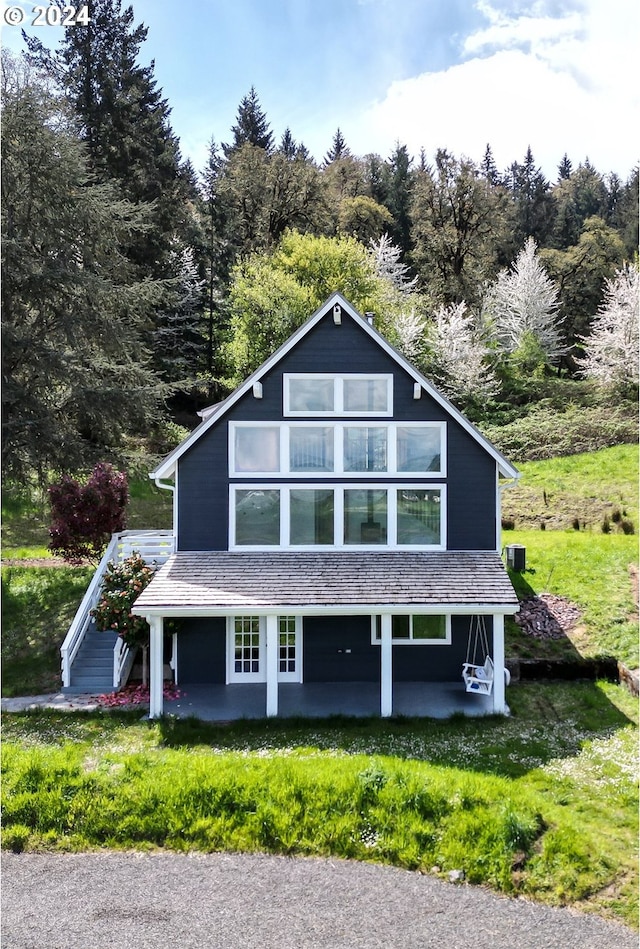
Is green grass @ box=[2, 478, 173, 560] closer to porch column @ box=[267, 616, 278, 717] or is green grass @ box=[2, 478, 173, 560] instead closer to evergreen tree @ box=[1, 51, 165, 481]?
evergreen tree @ box=[1, 51, 165, 481]

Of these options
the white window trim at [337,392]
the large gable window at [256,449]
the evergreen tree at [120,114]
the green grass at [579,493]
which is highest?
the evergreen tree at [120,114]

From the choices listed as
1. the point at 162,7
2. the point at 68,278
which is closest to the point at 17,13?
the point at 162,7

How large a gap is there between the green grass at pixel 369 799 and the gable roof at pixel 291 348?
538 centimetres

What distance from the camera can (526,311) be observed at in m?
38.2

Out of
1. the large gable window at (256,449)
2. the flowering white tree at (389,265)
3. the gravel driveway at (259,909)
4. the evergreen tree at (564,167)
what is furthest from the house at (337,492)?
the evergreen tree at (564,167)

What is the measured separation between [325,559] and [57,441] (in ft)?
31.2

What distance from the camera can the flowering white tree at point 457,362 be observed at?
3375 cm

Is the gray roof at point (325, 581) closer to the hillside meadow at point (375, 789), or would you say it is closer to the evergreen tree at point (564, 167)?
the hillside meadow at point (375, 789)

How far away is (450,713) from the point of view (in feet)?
37.6

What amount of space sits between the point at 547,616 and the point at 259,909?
1046cm

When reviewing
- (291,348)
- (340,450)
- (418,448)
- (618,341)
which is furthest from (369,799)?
(618,341)

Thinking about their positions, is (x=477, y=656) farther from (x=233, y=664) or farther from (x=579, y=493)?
(x=579, y=493)

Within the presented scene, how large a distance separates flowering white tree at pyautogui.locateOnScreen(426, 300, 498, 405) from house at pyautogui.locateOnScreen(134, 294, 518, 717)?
70.1ft

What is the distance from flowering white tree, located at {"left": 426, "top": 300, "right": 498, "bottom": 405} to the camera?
33.8 m
